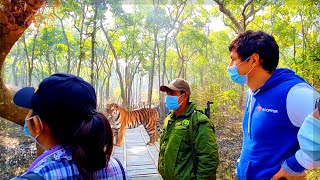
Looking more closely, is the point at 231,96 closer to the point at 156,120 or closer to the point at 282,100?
the point at 156,120

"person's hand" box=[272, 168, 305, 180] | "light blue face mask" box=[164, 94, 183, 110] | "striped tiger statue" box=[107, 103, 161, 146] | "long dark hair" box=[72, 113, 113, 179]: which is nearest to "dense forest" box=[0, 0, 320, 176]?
"striped tiger statue" box=[107, 103, 161, 146]

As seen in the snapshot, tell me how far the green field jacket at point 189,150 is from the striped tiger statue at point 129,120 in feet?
19.2

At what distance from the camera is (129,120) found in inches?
361

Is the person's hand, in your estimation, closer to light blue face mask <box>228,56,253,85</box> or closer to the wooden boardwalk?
light blue face mask <box>228,56,253,85</box>

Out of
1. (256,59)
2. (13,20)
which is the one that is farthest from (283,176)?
(13,20)

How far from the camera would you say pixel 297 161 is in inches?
56.1

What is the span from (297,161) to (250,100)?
0.61 metres

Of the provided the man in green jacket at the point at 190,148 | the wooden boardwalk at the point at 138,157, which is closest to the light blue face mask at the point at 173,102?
the man in green jacket at the point at 190,148

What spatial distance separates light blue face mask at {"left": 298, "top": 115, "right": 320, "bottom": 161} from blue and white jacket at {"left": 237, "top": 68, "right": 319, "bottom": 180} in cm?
25

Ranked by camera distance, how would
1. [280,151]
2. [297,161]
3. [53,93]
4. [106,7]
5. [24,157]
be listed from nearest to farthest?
[53,93] < [297,161] < [280,151] < [24,157] < [106,7]

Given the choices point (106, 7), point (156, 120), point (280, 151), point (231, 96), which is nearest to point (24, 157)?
point (156, 120)

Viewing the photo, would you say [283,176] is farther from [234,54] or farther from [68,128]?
[68,128]

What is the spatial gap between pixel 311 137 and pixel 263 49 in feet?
2.67

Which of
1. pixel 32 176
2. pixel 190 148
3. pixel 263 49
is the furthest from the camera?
pixel 190 148
